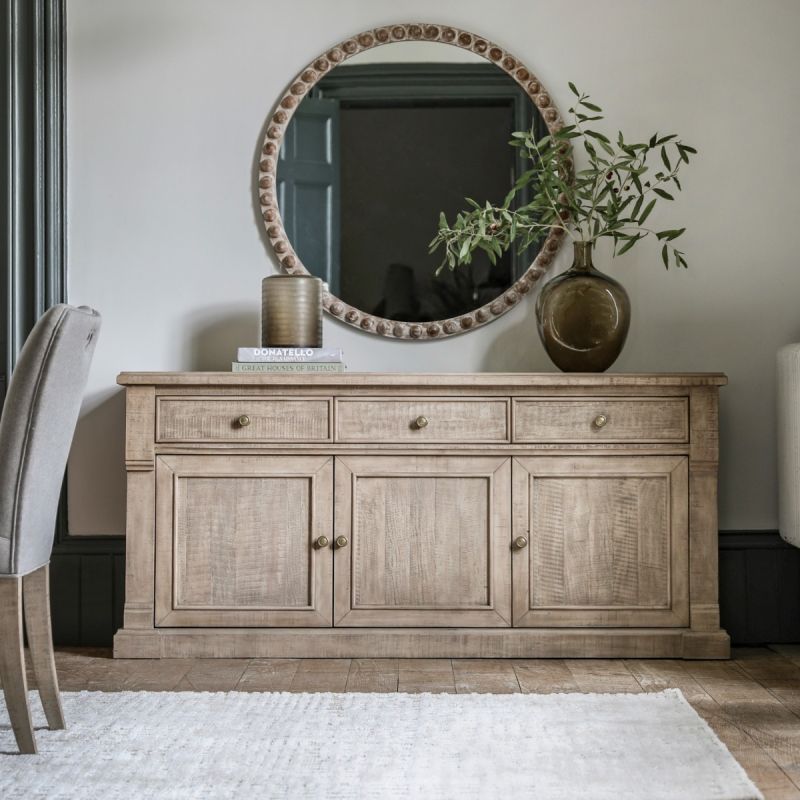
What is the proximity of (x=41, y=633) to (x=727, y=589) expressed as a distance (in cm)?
192

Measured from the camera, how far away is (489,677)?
7.66 feet

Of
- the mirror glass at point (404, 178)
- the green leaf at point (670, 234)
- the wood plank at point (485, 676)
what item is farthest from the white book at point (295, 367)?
the green leaf at point (670, 234)

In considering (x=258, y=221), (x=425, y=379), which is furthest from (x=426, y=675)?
(x=258, y=221)

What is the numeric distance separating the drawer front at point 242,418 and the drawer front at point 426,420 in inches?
2.4

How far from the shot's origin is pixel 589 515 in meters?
2.50

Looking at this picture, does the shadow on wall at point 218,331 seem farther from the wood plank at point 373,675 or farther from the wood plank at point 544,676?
the wood plank at point 544,676

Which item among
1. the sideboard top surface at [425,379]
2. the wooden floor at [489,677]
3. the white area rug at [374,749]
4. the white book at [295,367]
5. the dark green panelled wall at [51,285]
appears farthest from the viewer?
the dark green panelled wall at [51,285]

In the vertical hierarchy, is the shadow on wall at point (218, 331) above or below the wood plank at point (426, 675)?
above

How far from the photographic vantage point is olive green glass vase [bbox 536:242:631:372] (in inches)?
104

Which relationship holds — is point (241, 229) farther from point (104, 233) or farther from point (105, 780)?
point (105, 780)

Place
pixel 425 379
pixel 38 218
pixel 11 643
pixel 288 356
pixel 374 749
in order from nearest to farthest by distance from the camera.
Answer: pixel 11 643 < pixel 374 749 < pixel 425 379 < pixel 288 356 < pixel 38 218

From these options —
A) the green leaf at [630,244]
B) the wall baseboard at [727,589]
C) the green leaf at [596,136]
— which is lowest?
the wall baseboard at [727,589]

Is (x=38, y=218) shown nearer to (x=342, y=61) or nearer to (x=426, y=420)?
(x=342, y=61)

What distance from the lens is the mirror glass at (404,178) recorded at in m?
2.87
